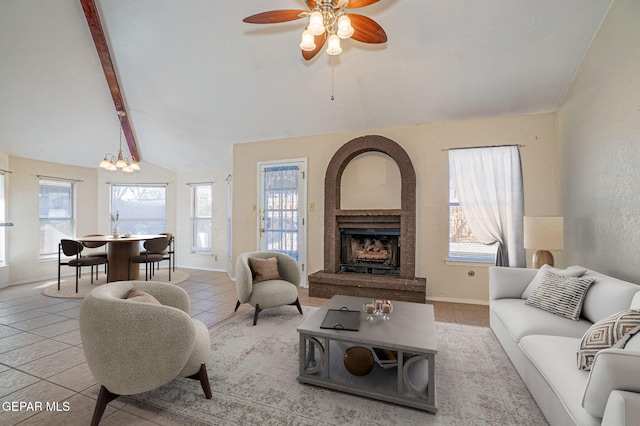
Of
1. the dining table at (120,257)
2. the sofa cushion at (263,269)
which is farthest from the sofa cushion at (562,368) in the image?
the dining table at (120,257)

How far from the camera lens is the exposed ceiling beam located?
11.1ft

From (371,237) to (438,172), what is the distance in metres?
1.42

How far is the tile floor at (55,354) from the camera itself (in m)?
1.85

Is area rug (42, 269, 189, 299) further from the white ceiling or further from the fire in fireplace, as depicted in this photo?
the fire in fireplace

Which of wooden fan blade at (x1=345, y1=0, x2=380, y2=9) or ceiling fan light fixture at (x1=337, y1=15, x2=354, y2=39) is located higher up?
wooden fan blade at (x1=345, y1=0, x2=380, y2=9)

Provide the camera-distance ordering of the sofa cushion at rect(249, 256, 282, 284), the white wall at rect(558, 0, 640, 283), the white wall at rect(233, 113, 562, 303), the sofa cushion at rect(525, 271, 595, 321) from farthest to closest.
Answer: the white wall at rect(233, 113, 562, 303) < the sofa cushion at rect(249, 256, 282, 284) < the white wall at rect(558, 0, 640, 283) < the sofa cushion at rect(525, 271, 595, 321)

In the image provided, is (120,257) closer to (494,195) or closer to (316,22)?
(316,22)

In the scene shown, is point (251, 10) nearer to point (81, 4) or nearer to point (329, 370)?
point (81, 4)

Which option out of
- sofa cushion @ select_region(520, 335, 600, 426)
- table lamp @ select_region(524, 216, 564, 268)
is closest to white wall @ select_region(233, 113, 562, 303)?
table lamp @ select_region(524, 216, 564, 268)

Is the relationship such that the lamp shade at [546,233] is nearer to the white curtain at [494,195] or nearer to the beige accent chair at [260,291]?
the white curtain at [494,195]

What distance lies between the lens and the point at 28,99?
439 cm

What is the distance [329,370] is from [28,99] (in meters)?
5.65

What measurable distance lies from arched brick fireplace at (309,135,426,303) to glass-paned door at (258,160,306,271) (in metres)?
0.55

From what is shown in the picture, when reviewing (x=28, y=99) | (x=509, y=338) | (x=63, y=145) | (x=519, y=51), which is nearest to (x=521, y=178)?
(x=519, y=51)
